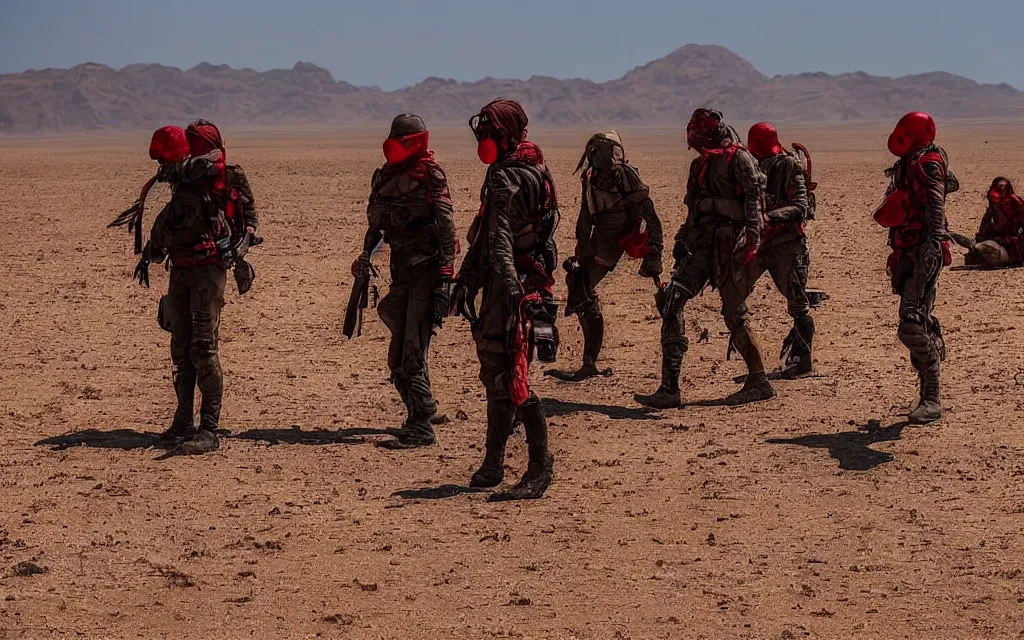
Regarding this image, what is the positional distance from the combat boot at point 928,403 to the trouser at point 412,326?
10.4 ft

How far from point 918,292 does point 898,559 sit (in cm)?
268

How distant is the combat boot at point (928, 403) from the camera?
890cm

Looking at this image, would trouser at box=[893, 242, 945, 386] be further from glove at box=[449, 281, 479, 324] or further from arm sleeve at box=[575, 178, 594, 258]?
glove at box=[449, 281, 479, 324]

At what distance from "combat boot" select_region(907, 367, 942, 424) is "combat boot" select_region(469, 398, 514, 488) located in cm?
289

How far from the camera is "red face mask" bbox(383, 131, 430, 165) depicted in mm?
8406

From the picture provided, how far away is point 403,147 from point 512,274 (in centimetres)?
168

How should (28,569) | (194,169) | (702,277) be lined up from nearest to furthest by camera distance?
(28,569) → (194,169) → (702,277)

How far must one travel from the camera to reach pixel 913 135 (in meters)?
8.65

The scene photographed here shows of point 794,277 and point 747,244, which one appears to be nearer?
point 747,244

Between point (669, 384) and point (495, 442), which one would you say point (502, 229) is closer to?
point (495, 442)

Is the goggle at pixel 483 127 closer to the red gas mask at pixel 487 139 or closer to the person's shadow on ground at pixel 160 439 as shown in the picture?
the red gas mask at pixel 487 139

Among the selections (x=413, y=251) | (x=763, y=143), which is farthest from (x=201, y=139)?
(x=763, y=143)

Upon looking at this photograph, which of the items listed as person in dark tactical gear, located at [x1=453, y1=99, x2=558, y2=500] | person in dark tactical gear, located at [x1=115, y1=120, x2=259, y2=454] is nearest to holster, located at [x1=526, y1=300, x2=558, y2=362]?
person in dark tactical gear, located at [x1=453, y1=99, x2=558, y2=500]

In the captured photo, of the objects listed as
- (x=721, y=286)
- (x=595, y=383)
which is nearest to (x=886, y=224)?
(x=721, y=286)
